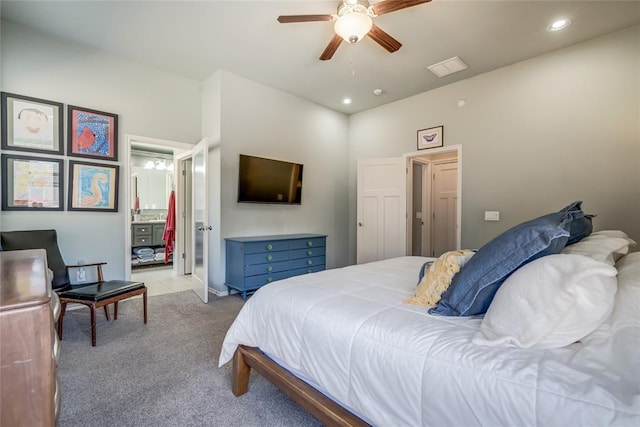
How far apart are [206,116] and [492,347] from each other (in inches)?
163

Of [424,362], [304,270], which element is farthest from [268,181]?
[424,362]

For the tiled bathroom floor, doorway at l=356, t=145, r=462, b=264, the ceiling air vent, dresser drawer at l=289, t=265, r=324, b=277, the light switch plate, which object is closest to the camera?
the ceiling air vent

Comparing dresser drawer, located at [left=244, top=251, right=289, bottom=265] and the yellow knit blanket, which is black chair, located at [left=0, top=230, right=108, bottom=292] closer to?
dresser drawer, located at [left=244, top=251, right=289, bottom=265]

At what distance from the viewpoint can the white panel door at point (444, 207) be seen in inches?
214

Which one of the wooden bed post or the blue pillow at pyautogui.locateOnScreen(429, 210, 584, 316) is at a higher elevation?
the blue pillow at pyautogui.locateOnScreen(429, 210, 584, 316)

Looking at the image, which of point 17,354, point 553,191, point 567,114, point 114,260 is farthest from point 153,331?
point 567,114

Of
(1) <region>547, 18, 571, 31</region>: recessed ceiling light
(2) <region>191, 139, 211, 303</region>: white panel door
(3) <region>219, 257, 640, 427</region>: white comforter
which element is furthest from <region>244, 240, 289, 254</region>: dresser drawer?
(1) <region>547, 18, 571, 31</region>: recessed ceiling light

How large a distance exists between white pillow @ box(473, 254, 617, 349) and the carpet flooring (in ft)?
3.70

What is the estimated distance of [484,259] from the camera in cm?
115

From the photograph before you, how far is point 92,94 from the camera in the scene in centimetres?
321

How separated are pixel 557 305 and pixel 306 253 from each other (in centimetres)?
329

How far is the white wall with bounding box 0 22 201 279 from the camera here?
111 inches

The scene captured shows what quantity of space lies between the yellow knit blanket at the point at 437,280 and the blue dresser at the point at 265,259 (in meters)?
2.45

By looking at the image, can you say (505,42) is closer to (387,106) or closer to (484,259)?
(387,106)
